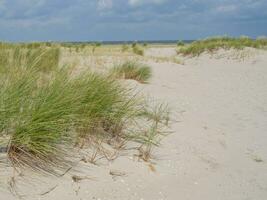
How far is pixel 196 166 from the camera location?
14.1ft

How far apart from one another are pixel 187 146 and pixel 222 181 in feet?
2.98

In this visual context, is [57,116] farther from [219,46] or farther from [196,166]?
[219,46]

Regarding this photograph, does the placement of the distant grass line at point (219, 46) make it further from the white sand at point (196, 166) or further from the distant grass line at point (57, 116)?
the distant grass line at point (57, 116)

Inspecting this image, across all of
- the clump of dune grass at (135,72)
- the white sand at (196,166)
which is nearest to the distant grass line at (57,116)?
the white sand at (196,166)

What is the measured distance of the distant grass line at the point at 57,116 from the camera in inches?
131

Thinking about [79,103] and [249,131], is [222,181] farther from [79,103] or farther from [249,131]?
[249,131]

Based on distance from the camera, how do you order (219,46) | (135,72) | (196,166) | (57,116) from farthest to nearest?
1. (219,46)
2. (135,72)
3. (196,166)
4. (57,116)

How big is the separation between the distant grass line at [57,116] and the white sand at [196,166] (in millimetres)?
256

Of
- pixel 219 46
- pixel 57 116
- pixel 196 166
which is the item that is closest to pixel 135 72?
pixel 196 166

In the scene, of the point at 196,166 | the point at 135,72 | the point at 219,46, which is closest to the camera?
the point at 196,166

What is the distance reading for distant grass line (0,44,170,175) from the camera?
333 cm

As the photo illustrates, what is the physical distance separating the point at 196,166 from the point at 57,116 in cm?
154

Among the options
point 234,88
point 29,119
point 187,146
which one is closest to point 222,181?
point 187,146

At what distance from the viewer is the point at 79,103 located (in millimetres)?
4059
